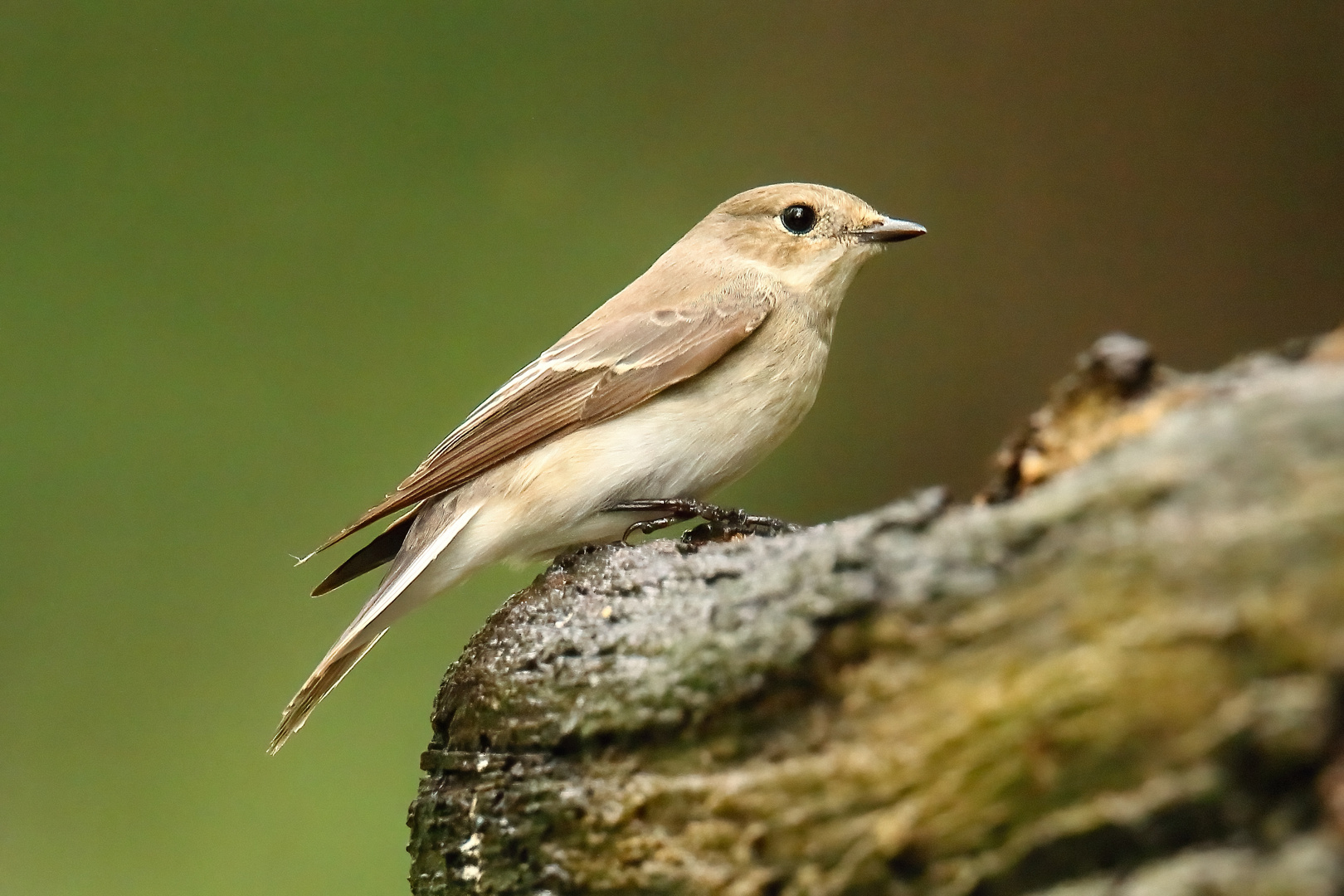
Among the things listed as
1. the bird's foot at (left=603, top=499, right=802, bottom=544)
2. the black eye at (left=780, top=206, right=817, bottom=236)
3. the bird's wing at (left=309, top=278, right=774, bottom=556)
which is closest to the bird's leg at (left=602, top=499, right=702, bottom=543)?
the bird's foot at (left=603, top=499, right=802, bottom=544)

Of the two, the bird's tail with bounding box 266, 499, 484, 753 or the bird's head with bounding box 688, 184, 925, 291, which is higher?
the bird's head with bounding box 688, 184, 925, 291

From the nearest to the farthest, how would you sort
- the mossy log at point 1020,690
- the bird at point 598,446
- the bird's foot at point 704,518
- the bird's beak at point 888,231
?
the mossy log at point 1020,690 → the bird's foot at point 704,518 → the bird at point 598,446 → the bird's beak at point 888,231

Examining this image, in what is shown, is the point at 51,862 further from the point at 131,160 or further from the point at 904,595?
the point at 904,595

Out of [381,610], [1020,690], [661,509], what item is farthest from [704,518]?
[1020,690]

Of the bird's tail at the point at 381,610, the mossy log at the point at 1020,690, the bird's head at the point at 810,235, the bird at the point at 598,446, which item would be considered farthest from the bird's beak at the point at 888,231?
the mossy log at the point at 1020,690

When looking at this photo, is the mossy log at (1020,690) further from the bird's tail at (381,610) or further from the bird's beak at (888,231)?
the bird's beak at (888,231)

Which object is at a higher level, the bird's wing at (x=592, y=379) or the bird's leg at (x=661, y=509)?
the bird's wing at (x=592, y=379)

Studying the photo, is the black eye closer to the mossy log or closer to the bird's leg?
the bird's leg
